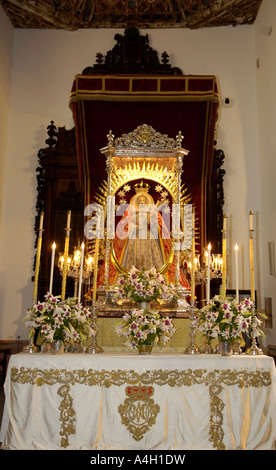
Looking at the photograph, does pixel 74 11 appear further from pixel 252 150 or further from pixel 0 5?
pixel 252 150

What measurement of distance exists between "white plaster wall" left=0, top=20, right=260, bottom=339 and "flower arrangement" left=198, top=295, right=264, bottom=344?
4.30 metres

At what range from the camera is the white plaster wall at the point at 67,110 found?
857 cm

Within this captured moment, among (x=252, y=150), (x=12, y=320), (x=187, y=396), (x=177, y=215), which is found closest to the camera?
(x=187, y=396)

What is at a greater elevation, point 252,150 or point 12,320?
point 252,150

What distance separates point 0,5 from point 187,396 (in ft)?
27.1

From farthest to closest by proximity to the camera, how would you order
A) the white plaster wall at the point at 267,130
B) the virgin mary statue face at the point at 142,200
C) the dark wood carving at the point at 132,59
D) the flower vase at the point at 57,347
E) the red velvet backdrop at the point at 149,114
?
1. the dark wood carving at the point at 132,59
2. the white plaster wall at the point at 267,130
3. the red velvet backdrop at the point at 149,114
4. the virgin mary statue face at the point at 142,200
5. the flower vase at the point at 57,347

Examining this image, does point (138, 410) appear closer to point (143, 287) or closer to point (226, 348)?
point (226, 348)

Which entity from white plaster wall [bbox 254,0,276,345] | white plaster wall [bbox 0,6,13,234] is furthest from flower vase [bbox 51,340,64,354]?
white plaster wall [bbox 0,6,13,234]

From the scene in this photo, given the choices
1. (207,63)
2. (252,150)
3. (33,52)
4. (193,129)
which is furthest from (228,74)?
(33,52)

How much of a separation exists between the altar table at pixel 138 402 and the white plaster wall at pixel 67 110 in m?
4.60

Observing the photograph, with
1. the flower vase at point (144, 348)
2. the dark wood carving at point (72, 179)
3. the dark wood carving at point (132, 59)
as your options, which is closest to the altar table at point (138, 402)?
the flower vase at point (144, 348)

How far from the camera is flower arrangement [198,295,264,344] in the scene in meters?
3.99

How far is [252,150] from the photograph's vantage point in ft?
29.3

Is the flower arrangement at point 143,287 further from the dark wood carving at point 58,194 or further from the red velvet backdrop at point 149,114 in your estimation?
the dark wood carving at point 58,194
